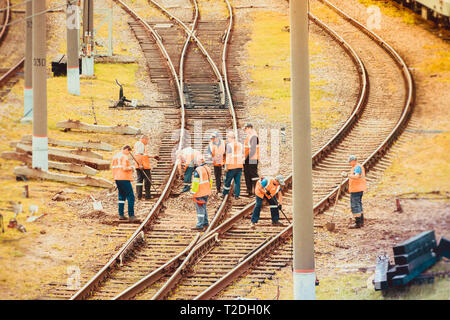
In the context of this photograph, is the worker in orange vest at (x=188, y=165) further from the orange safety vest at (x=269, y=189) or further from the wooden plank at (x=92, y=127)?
the wooden plank at (x=92, y=127)

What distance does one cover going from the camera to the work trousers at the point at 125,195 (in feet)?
55.1

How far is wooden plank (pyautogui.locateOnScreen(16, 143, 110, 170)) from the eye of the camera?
1992 cm

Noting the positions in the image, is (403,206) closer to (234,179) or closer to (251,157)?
(251,157)

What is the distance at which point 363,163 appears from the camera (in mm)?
19297

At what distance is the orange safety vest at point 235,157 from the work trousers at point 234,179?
0.10 m

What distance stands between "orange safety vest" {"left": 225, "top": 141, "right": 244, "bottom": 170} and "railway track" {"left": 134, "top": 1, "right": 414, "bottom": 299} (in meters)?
1.00

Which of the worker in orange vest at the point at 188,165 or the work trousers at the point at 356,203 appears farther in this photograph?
the worker in orange vest at the point at 188,165

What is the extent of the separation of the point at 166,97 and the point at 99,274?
33.7ft

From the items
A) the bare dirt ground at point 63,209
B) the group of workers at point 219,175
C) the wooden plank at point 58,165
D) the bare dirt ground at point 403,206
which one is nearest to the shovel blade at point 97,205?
the bare dirt ground at point 63,209

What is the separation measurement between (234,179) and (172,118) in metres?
4.91
